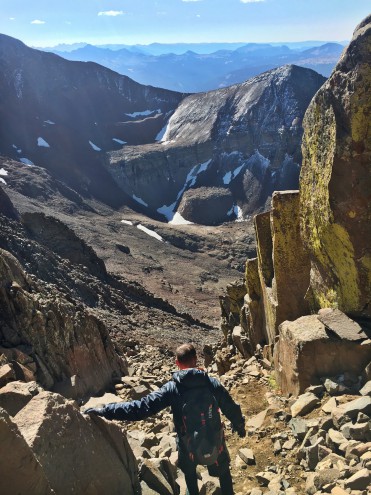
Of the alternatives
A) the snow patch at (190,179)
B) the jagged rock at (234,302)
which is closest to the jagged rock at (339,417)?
the jagged rock at (234,302)

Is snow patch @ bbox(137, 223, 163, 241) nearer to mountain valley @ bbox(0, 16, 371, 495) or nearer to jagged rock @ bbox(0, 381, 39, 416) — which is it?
mountain valley @ bbox(0, 16, 371, 495)

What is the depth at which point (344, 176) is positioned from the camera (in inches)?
395

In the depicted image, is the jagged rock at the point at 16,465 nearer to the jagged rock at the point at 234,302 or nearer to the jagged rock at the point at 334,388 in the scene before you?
the jagged rock at the point at 334,388

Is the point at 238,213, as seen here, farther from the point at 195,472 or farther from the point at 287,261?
the point at 195,472

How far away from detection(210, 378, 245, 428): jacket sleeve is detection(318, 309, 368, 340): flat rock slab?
3.95m

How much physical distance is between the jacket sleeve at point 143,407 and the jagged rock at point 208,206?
116548mm

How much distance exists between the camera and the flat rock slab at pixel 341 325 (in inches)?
396

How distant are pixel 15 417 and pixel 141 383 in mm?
11757

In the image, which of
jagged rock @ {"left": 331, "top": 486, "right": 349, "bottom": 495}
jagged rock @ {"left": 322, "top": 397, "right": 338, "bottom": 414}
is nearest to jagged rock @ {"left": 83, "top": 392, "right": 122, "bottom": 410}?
jagged rock @ {"left": 322, "top": 397, "right": 338, "bottom": 414}

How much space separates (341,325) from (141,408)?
5475 millimetres

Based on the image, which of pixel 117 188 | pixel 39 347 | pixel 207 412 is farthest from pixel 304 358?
pixel 117 188

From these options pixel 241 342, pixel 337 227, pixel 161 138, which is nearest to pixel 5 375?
pixel 337 227

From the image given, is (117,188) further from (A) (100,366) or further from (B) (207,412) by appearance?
(B) (207,412)

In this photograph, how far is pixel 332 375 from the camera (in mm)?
10195
